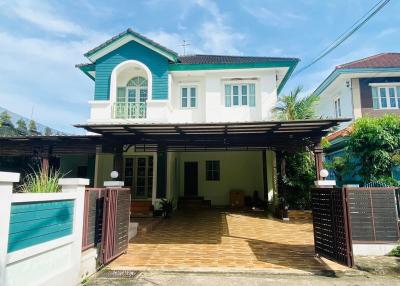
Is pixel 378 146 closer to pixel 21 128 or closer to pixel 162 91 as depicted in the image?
pixel 162 91

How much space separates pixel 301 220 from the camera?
11.1 metres

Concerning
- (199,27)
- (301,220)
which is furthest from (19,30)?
(301,220)

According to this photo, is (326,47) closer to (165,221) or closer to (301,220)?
(301,220)

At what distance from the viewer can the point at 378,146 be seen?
968 centimetres

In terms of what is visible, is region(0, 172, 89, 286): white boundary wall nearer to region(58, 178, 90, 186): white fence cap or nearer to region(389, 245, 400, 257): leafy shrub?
region(58, 178, 90, 186): white fence cap

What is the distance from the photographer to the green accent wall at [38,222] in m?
3.39

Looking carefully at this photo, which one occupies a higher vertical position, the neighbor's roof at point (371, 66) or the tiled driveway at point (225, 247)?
the neighbor's roof at point (371, 66)

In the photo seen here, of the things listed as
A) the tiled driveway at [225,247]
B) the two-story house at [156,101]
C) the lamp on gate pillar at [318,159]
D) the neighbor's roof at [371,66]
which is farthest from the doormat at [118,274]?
the neighbor's roof at [371,66]

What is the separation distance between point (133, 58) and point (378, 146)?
10.4 meters

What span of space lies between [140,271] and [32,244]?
225 centimetres

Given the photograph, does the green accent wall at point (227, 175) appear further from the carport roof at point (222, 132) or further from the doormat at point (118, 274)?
the doormat at point (118, 274)

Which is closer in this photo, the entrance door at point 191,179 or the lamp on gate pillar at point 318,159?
the lamp on gate pillar at point 318,159

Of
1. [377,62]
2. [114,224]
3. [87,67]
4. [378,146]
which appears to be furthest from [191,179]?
[377,62]

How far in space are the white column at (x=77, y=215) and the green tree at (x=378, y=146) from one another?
9283 mm
